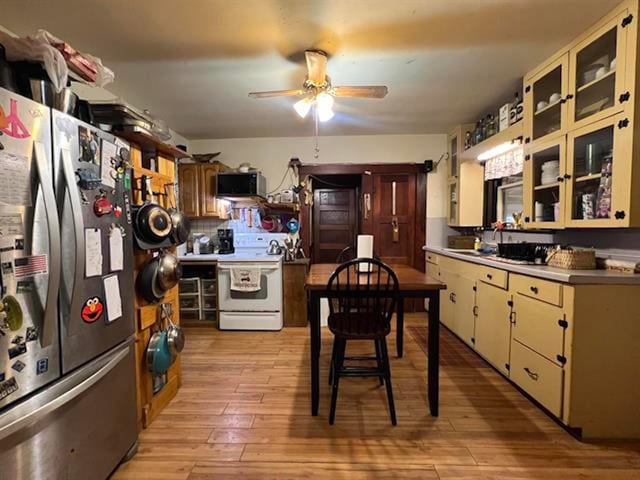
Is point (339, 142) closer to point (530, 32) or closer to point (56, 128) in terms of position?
point (530, 32)

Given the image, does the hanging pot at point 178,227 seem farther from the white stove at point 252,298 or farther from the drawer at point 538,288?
the drawer at point 538,288

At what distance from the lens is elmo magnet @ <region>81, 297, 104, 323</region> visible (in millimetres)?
1295

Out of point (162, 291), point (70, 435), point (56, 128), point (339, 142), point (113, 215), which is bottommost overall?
point (70, 435)

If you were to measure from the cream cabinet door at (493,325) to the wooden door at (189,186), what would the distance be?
3268mm

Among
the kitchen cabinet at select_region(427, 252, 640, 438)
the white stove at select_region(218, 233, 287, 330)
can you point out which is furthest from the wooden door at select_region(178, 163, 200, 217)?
the kitchen cabinet at select_region(427, 252, 640, 438)

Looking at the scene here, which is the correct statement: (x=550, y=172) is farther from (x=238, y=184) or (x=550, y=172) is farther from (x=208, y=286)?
(x=208, y=286)

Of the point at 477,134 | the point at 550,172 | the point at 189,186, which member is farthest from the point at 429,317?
the point at 189,186

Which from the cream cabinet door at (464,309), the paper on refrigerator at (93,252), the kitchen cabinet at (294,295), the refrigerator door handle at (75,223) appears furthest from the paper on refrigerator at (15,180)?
the cream cabinet door at (464,309)

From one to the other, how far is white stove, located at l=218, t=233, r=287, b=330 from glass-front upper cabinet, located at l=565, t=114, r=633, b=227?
272 centimetres

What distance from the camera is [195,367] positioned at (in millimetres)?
2672

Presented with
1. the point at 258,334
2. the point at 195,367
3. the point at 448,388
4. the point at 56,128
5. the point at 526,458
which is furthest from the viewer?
the point at 258,334

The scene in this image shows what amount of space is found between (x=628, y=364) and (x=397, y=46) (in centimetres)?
235

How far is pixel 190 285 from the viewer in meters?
3.70

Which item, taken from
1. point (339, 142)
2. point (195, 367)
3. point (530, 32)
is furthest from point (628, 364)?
point (339, 142)
